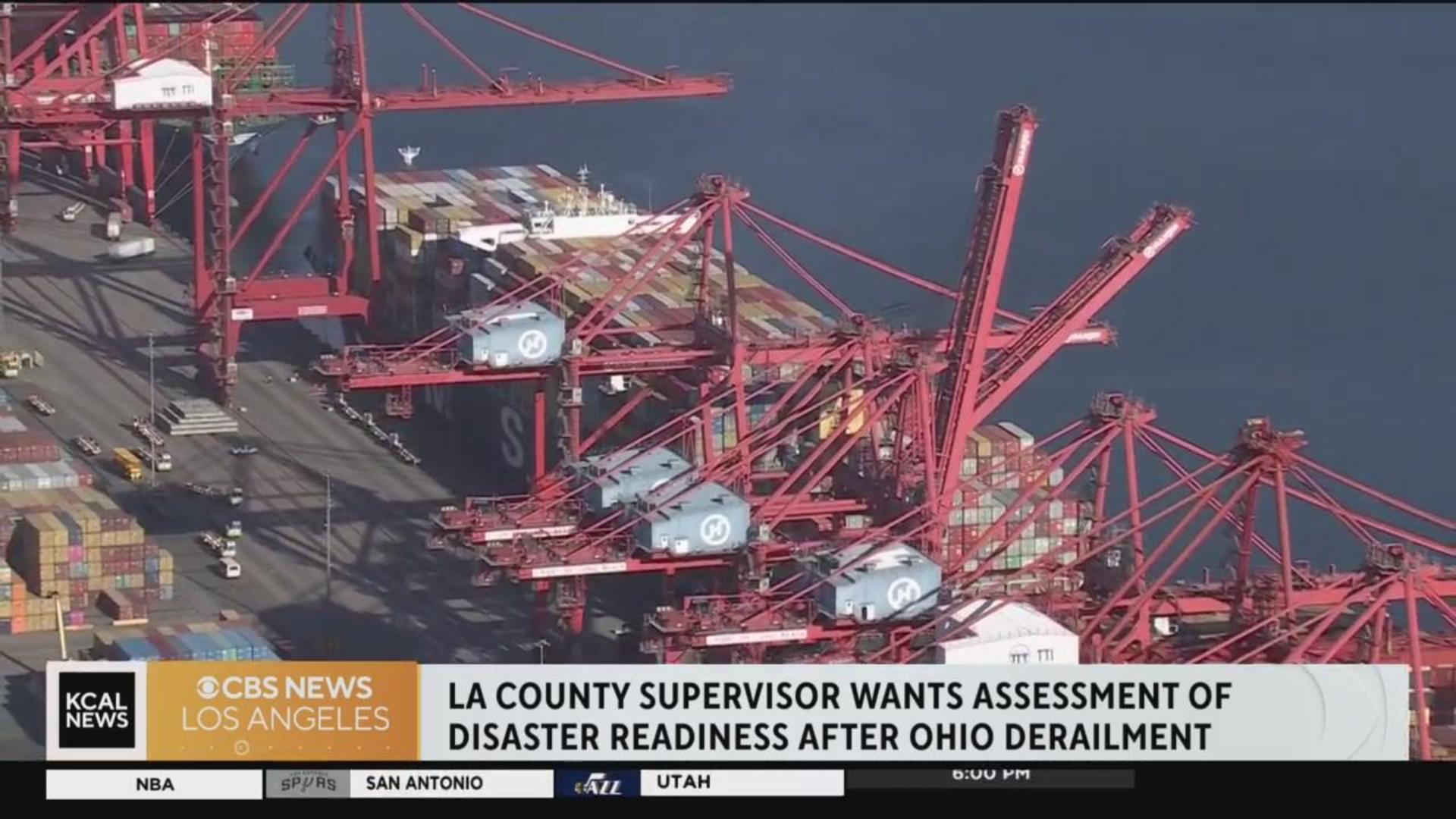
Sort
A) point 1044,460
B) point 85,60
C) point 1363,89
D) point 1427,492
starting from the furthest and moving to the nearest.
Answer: point 1363,89, point 85,60, point 1427,492, point 1044,460

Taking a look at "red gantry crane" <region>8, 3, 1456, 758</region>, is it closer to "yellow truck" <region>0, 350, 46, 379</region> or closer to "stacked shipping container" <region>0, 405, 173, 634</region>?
"yellow truck" <region>0, 350, 46, 379</region>

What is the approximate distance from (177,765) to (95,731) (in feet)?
3.37

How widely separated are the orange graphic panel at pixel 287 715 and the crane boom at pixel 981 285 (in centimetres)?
1476

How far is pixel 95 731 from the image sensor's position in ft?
143

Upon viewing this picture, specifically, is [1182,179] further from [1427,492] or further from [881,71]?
[1427,492]

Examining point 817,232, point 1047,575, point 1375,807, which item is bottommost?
point 1375,807

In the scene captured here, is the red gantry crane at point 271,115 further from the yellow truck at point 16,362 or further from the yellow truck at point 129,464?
the yellow truck at point 129,464

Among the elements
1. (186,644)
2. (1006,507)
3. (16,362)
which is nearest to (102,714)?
(186,644)

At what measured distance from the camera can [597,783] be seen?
140 feet

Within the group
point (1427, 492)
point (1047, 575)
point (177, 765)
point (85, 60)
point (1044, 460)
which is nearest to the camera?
point (177, 765)

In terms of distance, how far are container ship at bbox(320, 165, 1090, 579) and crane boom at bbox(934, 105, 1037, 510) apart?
76 centimetres

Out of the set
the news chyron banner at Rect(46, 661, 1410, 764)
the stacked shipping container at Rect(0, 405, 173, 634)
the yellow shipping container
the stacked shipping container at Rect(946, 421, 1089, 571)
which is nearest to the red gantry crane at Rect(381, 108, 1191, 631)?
the stacked shipping container at Rect(946, 421, 1089, 571)

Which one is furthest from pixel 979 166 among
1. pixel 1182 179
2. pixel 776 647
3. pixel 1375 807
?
pixel 1375 807

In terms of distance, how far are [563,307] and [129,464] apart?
682 centimetres
